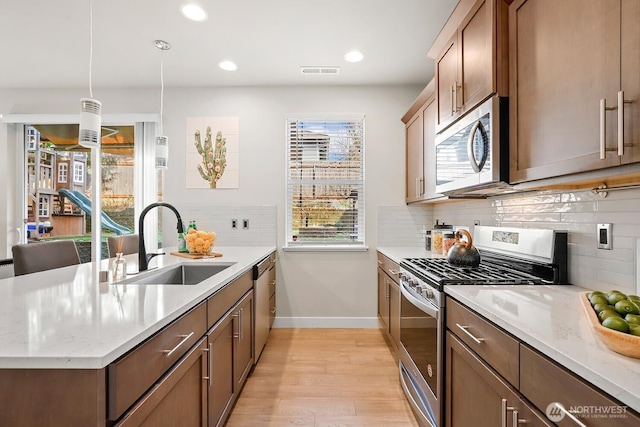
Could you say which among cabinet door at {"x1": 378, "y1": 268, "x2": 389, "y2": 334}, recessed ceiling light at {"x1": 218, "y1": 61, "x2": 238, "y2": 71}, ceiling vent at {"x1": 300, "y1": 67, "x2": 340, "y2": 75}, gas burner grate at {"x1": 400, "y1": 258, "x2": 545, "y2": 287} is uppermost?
recessed ceiling light at {"x1": 218, "y1": 61, "x2": 238, "y2": 71}

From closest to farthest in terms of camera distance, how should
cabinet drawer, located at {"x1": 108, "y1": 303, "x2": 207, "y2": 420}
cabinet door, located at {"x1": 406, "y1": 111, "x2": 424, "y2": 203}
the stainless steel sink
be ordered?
cabinet drawer, located at {"x1": 108, "y1": 303, "x2": 207, "y2": 420} → the stainless steel sink → cabinet door, located at {"x1": 406, "y1": 111, "x2": 424, "y2": 203}

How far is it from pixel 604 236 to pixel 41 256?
308 centimetres

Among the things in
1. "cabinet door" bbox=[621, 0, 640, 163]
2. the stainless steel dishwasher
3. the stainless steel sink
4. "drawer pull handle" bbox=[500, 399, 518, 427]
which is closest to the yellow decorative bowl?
the stainless steel sink

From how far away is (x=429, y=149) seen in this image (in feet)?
8.89

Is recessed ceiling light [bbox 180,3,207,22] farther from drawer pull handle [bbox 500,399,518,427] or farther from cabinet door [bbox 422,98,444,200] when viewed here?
drawer pull handle [bbox 500,399,518,427]

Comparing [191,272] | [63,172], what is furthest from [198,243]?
[63,172]

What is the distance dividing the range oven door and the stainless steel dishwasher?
3.38 ft

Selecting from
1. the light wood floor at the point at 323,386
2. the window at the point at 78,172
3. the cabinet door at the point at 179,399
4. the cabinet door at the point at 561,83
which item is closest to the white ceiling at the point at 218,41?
the window at the point at 78,172

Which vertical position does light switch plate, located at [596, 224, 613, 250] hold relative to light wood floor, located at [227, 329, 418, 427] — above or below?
above

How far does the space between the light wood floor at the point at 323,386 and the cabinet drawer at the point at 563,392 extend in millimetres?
1236

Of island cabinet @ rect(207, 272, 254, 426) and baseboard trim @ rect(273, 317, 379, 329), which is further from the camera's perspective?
baseboard trim @ rect(273, 317, 379, 329)

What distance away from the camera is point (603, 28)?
976 millimetres

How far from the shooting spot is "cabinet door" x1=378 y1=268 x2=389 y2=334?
2881 mm

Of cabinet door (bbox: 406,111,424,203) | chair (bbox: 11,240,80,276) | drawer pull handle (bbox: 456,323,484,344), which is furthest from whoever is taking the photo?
cabinet door (bbox: 406,111,424,203)
